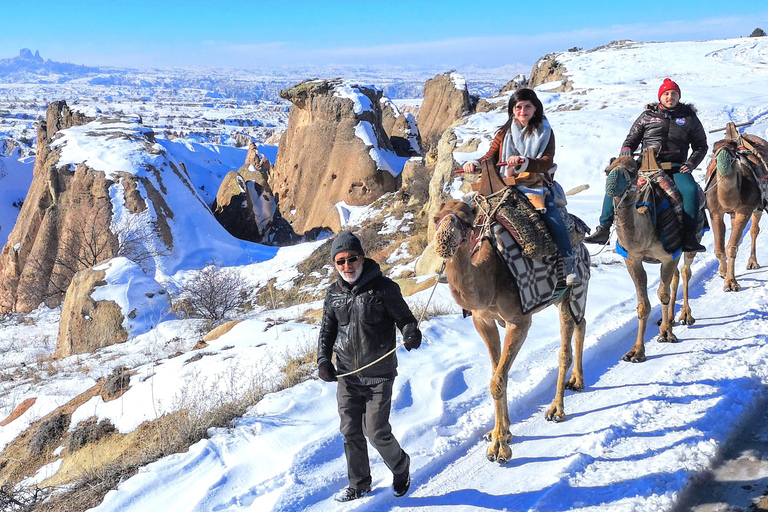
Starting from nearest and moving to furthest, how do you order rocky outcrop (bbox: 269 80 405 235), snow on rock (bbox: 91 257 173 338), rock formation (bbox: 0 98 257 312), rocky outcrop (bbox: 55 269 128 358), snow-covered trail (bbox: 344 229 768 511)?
snow-covered trail (bbox: 344 229 768 511) < rocky outcrop (bbox: 55 269 128 358) < snow on rock (bbox: 91 257 173 338) < rock formation (bbox: 0 98 257 312) < rocky outcrop (bbox: 269 80 405 235)

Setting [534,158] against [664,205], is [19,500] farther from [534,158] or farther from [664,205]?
[664,205]

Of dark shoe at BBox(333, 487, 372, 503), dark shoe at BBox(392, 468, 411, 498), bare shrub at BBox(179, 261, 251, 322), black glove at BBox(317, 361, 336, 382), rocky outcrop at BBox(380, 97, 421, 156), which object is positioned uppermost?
rocky outcrop at BBox(380, 97, 421, 156)

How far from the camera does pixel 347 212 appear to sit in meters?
29.7

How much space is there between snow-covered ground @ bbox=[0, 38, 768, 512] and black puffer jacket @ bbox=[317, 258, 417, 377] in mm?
1000

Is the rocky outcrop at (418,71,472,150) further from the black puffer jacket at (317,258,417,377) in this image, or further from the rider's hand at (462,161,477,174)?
the black puffer jacket at (317,258,417,377)

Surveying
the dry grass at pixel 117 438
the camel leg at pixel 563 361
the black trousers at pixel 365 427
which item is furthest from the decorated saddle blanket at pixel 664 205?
the dry grass at pixel 117 438

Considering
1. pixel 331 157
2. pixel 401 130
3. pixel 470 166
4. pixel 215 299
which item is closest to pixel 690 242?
pixel 470 166

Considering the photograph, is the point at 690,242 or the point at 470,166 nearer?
the point at 470,166

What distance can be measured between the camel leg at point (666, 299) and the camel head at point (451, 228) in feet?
12.4

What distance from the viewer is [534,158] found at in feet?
15.0

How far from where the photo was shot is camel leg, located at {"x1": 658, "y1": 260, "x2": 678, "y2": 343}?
629cm

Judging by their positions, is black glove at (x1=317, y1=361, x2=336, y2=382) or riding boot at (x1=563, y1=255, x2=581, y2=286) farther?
riding boot at (x1=563, y1=255, x2=581, y2=286)

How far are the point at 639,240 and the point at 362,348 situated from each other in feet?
12.1

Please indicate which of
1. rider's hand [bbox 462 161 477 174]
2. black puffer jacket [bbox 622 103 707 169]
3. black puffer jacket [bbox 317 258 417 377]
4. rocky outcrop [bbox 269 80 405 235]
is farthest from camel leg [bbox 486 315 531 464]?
rocky outcrop [bbox 269 80 405 235]
